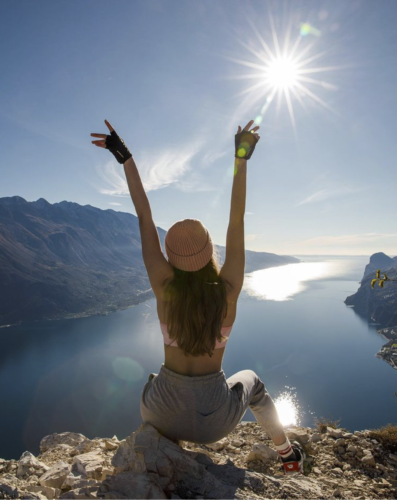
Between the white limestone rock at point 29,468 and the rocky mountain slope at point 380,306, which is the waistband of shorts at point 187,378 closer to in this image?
the white limestone rock at point 29,468

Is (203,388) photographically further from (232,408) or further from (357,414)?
(357,414)

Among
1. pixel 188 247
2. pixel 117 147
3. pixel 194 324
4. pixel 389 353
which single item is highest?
pixel 117 147

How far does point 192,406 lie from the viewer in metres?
2.22

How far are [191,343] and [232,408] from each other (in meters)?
0.73

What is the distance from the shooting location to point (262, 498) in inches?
89.4

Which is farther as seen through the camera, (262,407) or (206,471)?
(262,407)

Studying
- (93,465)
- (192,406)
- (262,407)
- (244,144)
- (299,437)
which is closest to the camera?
(192,406)

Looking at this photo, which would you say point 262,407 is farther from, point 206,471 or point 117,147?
point 117,147

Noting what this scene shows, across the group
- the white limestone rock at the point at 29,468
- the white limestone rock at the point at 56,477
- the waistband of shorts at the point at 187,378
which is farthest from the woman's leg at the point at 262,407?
the white limestone rock at the point at 29,468

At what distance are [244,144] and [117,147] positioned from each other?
4.42ft

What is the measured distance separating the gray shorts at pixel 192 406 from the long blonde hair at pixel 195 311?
0.87 feet

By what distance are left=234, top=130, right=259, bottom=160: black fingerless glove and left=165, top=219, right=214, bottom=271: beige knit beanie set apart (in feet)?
3.13

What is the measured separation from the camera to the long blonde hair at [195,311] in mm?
2193

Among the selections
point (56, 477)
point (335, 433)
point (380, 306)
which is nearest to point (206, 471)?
point (56, 477)
